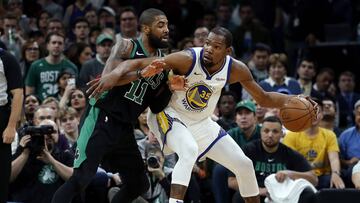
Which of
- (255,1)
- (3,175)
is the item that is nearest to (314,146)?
(3,175)

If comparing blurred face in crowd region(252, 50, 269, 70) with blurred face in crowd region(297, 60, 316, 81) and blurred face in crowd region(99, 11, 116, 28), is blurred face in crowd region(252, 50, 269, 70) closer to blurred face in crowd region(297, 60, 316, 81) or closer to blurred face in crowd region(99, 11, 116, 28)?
blurred face in crowd region(297, 60, 316, 81)

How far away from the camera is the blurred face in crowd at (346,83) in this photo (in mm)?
14773

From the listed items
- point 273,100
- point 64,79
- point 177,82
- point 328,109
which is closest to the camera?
point 177,82

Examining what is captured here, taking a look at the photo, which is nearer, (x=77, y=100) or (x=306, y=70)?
(x=77, y=100)

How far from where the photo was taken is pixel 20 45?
47.1 feet

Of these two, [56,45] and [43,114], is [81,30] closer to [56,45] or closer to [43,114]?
[56,45]

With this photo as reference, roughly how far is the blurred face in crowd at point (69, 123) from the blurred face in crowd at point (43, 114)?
8.8 inches

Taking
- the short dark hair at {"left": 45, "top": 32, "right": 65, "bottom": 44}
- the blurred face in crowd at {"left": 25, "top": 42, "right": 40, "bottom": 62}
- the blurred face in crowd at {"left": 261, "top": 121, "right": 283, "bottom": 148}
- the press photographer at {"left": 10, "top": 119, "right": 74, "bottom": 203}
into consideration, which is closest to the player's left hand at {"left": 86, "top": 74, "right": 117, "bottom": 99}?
the press photographer at {"left": 10, "top": 119, "right": 74, "bottom": 203}

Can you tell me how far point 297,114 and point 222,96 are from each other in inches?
144

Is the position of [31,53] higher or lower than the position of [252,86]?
higher

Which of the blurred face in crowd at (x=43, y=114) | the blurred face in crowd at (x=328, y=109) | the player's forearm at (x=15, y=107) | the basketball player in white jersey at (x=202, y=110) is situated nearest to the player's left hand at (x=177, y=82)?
the basketball player in white jersey at (x=202, y=110)

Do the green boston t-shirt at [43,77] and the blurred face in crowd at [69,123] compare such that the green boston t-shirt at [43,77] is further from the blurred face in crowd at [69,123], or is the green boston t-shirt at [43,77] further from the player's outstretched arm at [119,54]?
the player's outstretched arm at [119,54]

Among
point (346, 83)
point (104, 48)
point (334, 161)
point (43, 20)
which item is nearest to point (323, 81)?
point (346, 83)

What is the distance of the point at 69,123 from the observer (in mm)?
11695
